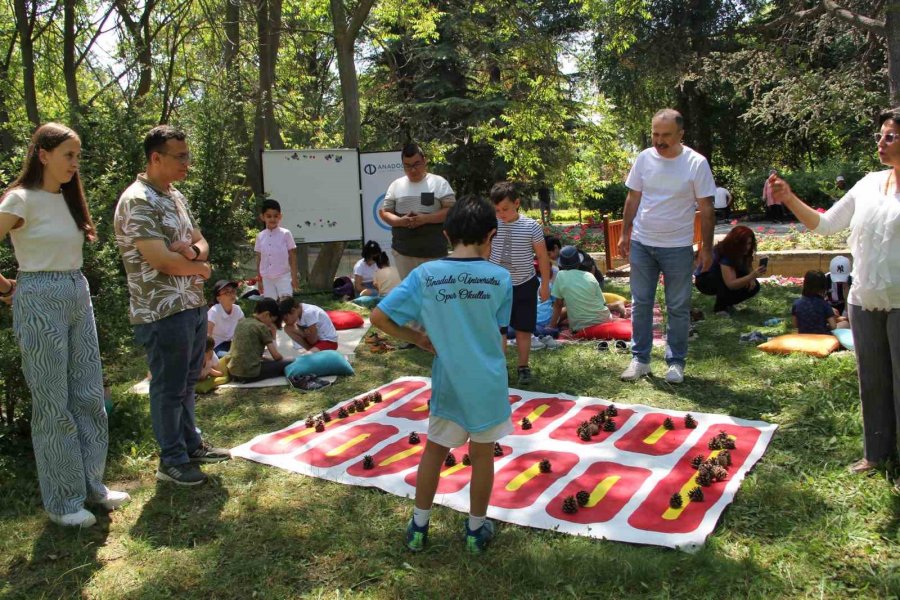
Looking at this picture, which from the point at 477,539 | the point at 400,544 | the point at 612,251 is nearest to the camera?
the point at 477,539

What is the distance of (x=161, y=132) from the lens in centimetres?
392

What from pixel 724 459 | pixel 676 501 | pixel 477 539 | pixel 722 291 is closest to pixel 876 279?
pixel 724 459

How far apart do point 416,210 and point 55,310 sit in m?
3.95

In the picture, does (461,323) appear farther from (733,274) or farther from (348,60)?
(348,60)

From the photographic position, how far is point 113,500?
12.8 ft

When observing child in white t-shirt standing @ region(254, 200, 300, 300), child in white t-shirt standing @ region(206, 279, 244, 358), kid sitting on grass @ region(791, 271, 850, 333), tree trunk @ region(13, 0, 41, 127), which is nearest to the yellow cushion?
kid sitting on grass @ region(791, 271, 850, 333)

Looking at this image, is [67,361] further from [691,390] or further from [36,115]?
[36,115]

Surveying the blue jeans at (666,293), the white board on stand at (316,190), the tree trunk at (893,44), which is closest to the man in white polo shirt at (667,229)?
the blue jeans at (666,293)

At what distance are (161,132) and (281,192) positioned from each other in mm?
7936

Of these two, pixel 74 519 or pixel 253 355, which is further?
pixel 253 355

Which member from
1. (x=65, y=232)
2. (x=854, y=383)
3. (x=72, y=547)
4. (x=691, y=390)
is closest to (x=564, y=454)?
(x=691, y=390)

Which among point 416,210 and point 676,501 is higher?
point 416,210

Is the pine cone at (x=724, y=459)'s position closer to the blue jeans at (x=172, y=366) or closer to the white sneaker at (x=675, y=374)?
the white sneaker at (x=675, y=374)

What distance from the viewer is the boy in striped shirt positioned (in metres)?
5.91
